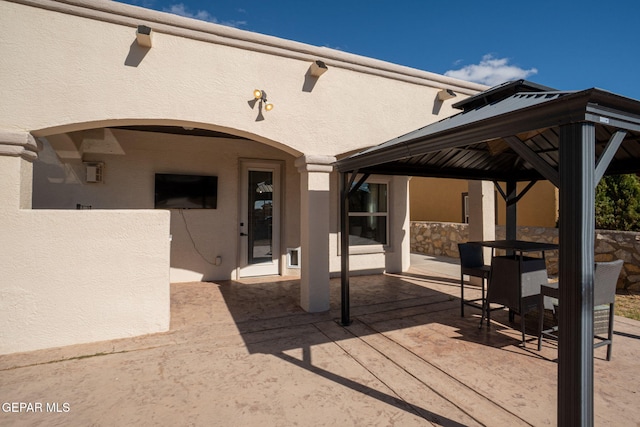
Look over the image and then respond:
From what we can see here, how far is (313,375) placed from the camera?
304 cm

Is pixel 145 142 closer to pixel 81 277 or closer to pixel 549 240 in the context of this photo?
pixel 81 277

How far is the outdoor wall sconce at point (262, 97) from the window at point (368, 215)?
3.67m

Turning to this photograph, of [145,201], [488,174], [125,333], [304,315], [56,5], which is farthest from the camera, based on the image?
[145,201]

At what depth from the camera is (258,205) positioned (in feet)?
23.7

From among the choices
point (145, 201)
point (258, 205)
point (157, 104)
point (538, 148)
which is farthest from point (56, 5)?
point (538, 148)

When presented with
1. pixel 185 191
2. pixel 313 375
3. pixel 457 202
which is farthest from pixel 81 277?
pixel 457 202

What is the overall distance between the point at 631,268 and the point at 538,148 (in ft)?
12.1

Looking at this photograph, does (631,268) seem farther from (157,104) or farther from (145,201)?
(145,201)

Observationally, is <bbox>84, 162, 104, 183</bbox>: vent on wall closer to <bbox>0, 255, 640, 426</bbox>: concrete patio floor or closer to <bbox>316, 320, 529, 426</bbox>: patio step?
<bbox>0, 255, 640, 426</bbox>: concrete patio floor

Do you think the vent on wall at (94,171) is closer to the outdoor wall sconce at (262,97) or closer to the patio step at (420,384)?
the outdoor wall sconce at (262,97)

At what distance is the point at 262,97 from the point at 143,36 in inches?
60.2

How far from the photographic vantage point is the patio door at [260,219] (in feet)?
23.3

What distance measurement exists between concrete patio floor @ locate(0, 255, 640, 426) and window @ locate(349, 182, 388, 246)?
128 inches

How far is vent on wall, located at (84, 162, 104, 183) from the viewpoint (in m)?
5.81
